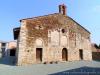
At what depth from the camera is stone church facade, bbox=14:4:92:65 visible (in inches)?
949

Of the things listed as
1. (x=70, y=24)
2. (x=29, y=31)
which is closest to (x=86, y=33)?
(x=70, y=24)

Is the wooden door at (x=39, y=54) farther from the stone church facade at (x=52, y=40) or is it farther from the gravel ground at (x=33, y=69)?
the gravel ground at (x=33, y=69)

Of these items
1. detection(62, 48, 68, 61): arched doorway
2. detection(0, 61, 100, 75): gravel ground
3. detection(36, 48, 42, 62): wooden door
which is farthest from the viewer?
detection(62, 48, 68, 61): arched doorway

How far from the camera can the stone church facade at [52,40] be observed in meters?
24.1

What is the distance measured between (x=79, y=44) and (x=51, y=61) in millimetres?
6078

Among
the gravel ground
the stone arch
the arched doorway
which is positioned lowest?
the gravel ground

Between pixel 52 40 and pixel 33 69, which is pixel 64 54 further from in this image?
pixel 33 69

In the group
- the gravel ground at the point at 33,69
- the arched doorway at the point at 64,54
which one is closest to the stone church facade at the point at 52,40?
the arched doorway at the point at 64,54

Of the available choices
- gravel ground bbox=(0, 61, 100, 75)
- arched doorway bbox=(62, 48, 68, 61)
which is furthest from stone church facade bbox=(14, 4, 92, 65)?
gravel ground bbox=(0, 61, 100, 75)

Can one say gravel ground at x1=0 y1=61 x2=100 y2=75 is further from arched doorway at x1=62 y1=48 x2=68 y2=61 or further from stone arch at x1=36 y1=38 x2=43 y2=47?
arched doorway at x1=62 y1=48 x2=68 y2=61

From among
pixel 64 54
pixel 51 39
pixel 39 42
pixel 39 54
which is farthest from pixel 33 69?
pixel 64 54

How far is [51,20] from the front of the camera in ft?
87.7

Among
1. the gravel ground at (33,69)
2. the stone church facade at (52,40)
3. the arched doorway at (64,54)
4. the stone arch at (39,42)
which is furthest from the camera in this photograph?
the arched doorway at (64,54)

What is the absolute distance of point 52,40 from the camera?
87.0ft
